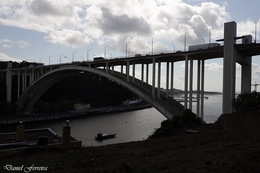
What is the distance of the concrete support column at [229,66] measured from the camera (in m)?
18.2

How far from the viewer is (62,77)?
41.4m

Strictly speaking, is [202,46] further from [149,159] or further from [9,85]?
[9,85]

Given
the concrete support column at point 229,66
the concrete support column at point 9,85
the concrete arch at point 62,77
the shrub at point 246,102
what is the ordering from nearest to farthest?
the shrub at point 246,102 → the concrete support column at point 229,66 → the concrete arch at point 62,77 → the concrete support column at point 9,85

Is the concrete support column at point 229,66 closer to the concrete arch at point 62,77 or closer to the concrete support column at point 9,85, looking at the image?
the concrete arch at point 62,77

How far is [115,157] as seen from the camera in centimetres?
627

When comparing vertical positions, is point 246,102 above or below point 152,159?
above

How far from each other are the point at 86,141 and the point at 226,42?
57.4 ft

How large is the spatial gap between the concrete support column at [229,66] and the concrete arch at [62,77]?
4896 millimetres

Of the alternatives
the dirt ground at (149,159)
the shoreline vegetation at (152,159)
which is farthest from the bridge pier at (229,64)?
the dirt ground at (149,159)

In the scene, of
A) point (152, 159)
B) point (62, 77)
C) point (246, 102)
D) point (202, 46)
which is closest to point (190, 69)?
point (202, 46)

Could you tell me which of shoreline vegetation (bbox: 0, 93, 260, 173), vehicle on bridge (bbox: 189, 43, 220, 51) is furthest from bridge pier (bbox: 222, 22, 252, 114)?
shoreline vegetation (bbox: 0, 93, 260, 173)

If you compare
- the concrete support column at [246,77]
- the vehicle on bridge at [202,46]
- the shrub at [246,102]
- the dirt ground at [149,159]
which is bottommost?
the dirt ground at [149,159]

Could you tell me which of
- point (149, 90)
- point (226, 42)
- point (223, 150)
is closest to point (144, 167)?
point (223, 150)

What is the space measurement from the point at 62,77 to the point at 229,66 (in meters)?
30.4
